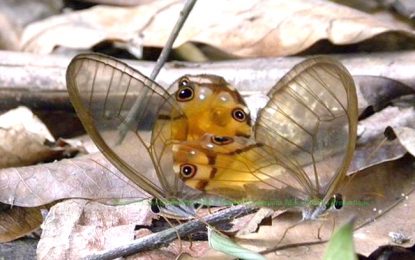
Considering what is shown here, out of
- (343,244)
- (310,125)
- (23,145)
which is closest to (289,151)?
(310,125)

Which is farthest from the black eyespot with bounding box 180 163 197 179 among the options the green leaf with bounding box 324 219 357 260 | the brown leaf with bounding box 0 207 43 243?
the green leaf with bounding box 324 219 357 260

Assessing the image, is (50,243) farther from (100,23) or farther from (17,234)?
(100,23)

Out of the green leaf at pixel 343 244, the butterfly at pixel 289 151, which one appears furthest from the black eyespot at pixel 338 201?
the green leaf at pixel 343 244

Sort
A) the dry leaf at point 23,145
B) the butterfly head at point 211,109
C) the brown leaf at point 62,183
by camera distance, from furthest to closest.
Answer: the dry leaf at point 23,145, the brown leaf at point 62,183, the butterfly head at point 211,109

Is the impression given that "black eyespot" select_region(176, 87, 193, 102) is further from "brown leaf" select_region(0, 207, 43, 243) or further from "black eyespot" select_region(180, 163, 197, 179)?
"brown leaf" select_region(0, 207, 43, 243)

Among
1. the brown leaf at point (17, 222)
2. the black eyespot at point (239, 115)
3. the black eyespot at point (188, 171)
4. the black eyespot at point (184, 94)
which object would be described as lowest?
the brown leaf at point (17, 222)

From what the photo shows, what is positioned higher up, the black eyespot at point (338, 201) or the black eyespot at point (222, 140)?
the black eyespot at point (222, 140)

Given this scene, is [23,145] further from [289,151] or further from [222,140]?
[289,151]

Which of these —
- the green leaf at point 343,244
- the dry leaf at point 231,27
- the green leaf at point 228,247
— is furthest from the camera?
the dry leaf at point 231,27

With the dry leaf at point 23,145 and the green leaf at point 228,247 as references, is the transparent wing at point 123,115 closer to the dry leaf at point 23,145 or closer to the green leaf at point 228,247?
the green leaf at point 228,247
